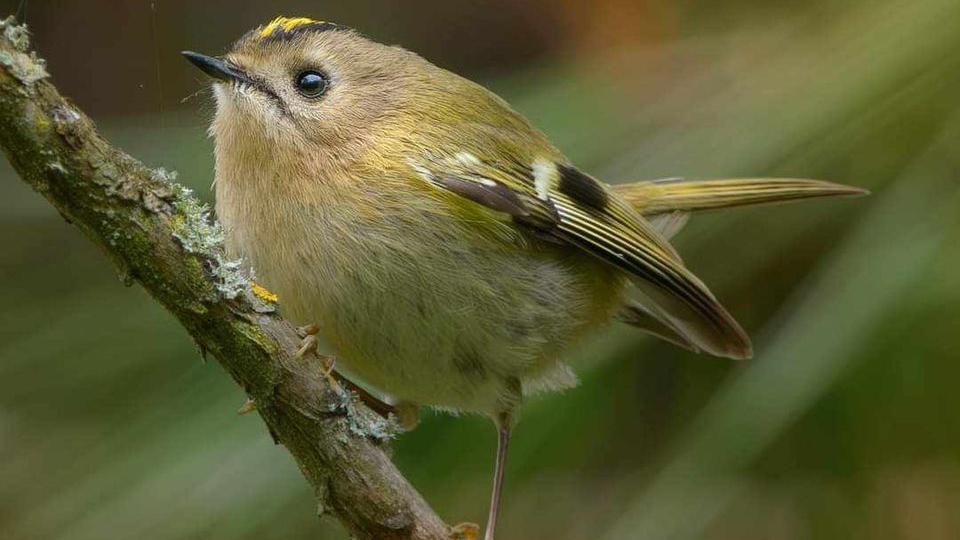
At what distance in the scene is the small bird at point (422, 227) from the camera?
1.70 meters

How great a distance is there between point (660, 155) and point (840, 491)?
691 mm

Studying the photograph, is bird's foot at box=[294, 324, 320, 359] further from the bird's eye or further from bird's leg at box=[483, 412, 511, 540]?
bird's leg at box=[483, 412, 511, 540]

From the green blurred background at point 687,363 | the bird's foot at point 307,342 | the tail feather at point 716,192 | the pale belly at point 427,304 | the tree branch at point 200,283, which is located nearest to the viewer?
the tree branch at point 200,283

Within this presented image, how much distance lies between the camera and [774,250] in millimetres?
2164

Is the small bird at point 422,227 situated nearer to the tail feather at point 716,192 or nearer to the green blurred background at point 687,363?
the tail feather at point 716,192

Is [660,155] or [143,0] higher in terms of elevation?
[143,0]

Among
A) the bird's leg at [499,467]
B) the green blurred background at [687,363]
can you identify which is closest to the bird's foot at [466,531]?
the bird's leg at [499,467]

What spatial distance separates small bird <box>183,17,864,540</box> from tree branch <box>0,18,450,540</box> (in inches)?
6.0

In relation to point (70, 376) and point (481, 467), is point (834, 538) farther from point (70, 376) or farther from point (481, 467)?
point (70, 376)

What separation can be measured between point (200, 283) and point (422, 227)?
1.84 feet

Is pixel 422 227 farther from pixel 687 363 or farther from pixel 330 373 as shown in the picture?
pixel 687 363

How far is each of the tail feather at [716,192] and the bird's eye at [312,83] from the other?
687 millimetres

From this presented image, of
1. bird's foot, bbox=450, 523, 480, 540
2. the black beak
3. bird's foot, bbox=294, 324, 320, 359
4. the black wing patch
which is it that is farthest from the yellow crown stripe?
bird's foot, bbox=450, 523, 480, 540

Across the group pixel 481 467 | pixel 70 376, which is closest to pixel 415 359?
pixel 481 467
